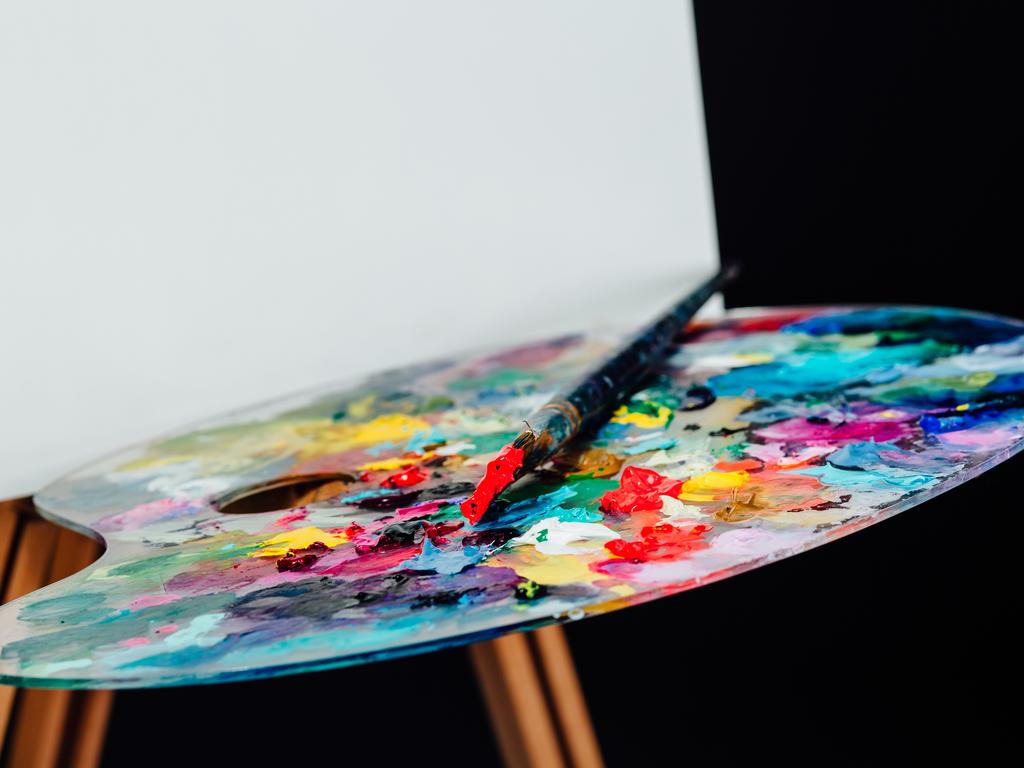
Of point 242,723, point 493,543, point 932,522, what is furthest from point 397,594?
point 932,522

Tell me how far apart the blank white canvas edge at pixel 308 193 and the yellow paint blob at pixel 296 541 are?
17.5 inches

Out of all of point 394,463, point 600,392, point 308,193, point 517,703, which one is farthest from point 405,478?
point 308,193

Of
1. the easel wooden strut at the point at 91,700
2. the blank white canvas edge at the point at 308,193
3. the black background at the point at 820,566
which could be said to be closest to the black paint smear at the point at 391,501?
the easel wooden strut at the point at 91,700

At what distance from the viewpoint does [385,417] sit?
1015 mm

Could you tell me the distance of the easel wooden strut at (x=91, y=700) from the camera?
96 centimetres

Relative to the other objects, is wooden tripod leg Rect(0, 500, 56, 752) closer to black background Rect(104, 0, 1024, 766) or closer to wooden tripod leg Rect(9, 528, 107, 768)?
wooden tripod leg Rect(9, 528, 107, 768)

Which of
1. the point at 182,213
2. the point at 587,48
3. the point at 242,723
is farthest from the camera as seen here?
the point at 242,723

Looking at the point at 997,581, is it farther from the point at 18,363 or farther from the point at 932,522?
the point at 18,363

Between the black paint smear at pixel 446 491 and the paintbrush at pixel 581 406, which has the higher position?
the paintbrush at pixel 581 406

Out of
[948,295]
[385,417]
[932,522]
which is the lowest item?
[932,522]

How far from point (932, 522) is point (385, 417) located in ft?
3.06

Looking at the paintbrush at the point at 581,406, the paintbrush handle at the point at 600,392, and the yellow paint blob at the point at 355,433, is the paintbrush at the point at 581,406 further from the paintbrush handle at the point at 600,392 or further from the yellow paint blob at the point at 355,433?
the yellow paint blob at the point at 355,433

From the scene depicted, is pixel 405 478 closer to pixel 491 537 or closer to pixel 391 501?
pixel 391 501

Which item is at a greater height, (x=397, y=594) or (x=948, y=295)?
(x=397, y=594)
